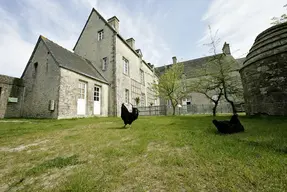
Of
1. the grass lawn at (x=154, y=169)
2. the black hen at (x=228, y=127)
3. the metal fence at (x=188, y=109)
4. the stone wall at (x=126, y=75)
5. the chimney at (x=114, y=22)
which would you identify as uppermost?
the chimney at (x=114, y=22)

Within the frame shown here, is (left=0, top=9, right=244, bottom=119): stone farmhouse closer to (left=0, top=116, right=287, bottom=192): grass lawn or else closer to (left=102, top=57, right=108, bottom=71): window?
(left=102, top=57, right=108, bottom=71): window

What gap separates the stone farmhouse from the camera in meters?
9.50

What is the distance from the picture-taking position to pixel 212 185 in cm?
132

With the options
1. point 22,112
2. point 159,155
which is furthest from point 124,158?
point 22,112

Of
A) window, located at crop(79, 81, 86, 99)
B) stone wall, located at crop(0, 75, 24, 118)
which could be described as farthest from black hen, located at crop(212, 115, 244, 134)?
stone wall, located at crop(0, 75, 24, 118)

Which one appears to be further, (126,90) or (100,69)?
(126,90)

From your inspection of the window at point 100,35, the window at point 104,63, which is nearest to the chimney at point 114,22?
the window at point 100,35

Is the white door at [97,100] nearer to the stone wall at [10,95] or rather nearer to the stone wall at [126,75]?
the stone wall at [126,75]

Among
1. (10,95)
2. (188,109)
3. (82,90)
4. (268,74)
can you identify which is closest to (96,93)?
(82,90)

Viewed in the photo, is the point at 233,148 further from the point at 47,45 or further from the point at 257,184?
the point at 47,45

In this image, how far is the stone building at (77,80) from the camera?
9.50m

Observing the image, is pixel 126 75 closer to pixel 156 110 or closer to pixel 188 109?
pixel 156 110

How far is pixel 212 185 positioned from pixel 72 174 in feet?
5.44

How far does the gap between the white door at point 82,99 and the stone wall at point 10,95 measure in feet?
17.3
